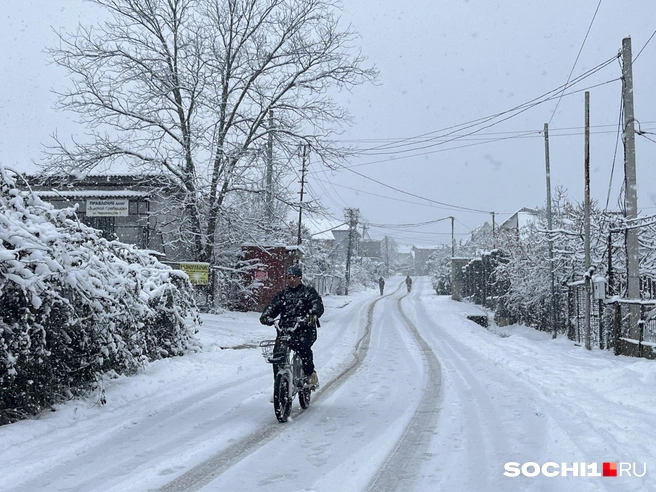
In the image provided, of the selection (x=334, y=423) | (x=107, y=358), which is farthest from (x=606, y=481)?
(x=107, y=358)

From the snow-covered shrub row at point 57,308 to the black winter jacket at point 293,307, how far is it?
205cm

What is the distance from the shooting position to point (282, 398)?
639 cm

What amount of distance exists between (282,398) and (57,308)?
2632 millimetres

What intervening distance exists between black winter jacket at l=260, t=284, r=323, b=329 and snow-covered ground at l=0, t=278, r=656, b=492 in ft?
3.53

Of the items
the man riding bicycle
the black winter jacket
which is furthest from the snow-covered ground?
the black winter jacket

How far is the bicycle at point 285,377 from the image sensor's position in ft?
20.9

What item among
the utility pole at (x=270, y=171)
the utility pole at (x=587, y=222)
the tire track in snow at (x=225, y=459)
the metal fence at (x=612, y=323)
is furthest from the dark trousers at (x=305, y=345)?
the utility pole at (x=270, y=171)

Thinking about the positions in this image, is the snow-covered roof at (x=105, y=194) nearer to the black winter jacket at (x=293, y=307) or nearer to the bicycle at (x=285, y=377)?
the black winter jacket at (x=293, y=307)

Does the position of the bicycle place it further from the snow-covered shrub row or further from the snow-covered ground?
the snow-covered shrub row

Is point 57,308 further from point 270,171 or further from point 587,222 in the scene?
point 270,171

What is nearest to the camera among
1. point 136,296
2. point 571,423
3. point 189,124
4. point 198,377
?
point 571,423

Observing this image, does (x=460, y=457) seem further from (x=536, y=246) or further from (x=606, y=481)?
(x=536, y=246)

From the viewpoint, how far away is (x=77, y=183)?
71.6 ft

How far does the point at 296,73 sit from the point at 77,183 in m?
8.84
